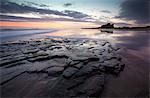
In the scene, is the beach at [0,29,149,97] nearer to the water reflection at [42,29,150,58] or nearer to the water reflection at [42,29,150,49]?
the water reflection at [42,29,150,58]

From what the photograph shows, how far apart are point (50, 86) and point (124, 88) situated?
1.60 m

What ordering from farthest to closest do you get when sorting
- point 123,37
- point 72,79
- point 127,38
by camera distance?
1. point 123,37
2. point 127,38
3. point 72,79

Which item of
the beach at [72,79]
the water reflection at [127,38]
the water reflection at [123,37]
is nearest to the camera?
the beach at [72,79]

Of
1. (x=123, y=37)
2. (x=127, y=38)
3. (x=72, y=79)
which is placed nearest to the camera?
(x=72, y=79)

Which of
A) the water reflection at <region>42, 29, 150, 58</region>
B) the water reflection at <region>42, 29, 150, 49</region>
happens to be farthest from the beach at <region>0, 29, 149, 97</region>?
the water reflection at <region>42, 29, 150, 49</region>

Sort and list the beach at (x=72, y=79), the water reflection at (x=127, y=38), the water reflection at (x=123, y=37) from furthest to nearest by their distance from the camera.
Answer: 1. the water reflection at (x=123, y=37)
2. the water reflection at (x=127, y=38)
3. the beach at (x=72, y=79)

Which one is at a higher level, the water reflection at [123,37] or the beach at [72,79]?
Result: the water reflection at [123,37]

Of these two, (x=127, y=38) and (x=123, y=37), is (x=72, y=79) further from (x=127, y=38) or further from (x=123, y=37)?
(x=123, y=37)

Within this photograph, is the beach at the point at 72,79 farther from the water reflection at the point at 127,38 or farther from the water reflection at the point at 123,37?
the water reflection at the point at 123,37

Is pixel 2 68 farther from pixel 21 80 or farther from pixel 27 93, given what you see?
pixel 27 93

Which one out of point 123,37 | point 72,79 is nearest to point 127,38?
point 123,37

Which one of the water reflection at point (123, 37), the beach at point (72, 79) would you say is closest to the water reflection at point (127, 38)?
the water reflection at point (123, 37)

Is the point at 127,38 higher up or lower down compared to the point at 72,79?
higher up

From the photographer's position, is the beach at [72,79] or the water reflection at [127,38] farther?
the water reflection at [127,38]
